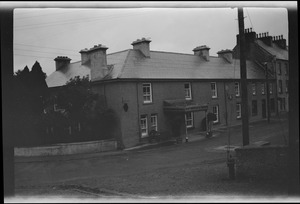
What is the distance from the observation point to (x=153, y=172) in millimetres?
8484

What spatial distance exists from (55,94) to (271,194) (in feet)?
20.6

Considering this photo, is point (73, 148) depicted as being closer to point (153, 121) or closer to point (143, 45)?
point (153, 121)

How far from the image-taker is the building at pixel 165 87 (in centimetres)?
866

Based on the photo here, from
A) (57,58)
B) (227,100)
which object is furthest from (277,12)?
(57,58)

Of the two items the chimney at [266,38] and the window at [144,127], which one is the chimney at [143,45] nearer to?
the window at [144,127]

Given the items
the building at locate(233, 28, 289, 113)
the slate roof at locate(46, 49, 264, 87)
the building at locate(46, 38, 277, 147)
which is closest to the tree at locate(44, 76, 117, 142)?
the building at locate(46, 38, 277, 147)

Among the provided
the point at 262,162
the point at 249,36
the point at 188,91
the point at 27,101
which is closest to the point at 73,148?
the point at 27,101

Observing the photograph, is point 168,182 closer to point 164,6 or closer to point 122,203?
point 122,203

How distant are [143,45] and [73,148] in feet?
13.3

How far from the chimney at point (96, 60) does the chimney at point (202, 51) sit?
2.71 m

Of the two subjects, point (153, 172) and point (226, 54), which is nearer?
point (153, 172)

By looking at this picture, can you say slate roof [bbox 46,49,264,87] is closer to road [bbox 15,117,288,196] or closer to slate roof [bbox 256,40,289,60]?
slate roof [bbox 256,40,289,60]

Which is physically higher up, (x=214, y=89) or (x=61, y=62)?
(x=61, y=62)

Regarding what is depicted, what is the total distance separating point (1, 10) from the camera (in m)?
6.24
